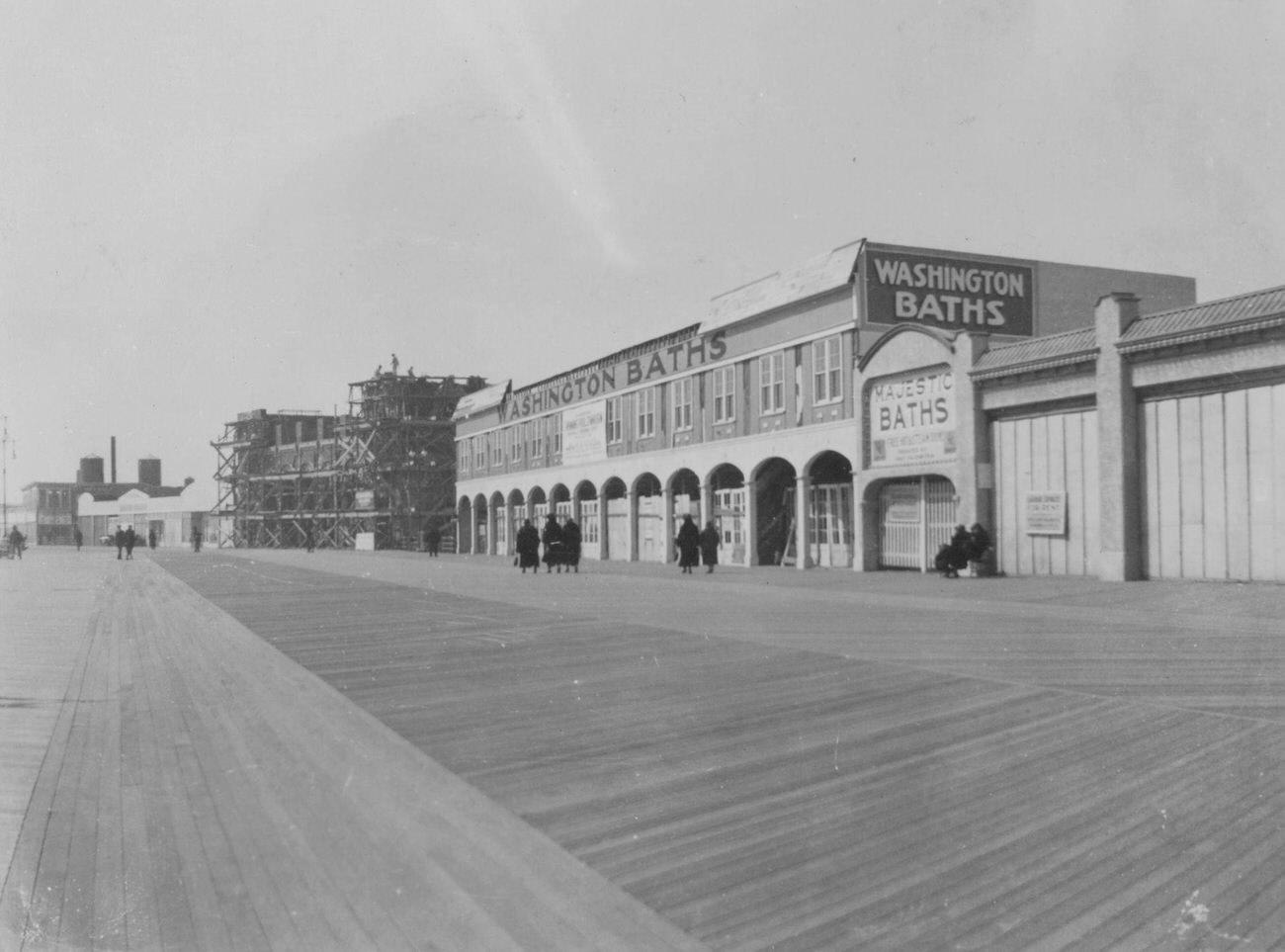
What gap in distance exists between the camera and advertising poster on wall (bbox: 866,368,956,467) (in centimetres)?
2594

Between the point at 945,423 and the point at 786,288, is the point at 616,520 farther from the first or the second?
the point at 945,423

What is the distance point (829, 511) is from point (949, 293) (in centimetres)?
638

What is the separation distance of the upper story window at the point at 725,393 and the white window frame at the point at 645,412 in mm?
4626

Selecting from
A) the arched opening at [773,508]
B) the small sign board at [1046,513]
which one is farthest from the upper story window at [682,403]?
the small sign board at [1046,513]

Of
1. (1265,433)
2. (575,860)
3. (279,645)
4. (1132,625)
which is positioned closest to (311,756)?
(575,860)

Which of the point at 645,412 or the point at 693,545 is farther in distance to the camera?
the point at 645,412

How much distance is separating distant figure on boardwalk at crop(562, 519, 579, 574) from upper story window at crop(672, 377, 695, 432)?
6.77 m

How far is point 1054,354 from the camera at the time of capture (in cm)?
2250

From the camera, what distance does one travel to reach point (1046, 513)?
910 inches

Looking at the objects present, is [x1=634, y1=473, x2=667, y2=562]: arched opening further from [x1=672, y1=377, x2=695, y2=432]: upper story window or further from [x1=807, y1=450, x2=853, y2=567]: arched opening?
[x1=807, y1=450, x2=853, y2=567]: arched opening

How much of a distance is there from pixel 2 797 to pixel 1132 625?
1180 centimetres

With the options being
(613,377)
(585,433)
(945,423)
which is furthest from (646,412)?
(945,423)

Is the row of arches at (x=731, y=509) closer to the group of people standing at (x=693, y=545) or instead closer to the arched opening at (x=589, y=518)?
the arched opening at (x=589, y=518)

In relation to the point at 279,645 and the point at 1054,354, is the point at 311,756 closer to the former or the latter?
the point at 279,645
